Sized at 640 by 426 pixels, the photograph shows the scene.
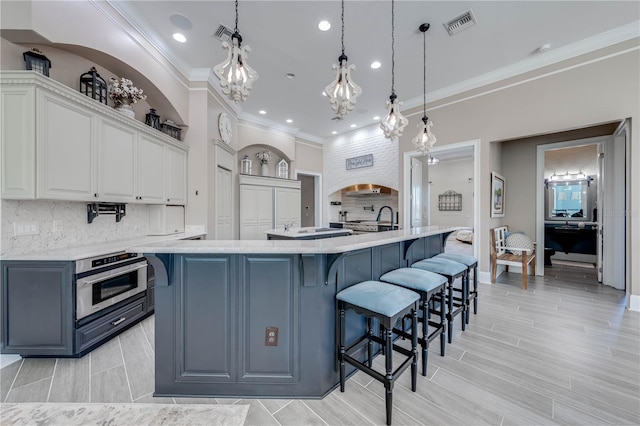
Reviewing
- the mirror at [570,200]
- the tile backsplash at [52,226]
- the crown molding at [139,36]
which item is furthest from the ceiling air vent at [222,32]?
the mirror at [570,200]

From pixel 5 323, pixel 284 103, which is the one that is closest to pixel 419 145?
pixel 284 103

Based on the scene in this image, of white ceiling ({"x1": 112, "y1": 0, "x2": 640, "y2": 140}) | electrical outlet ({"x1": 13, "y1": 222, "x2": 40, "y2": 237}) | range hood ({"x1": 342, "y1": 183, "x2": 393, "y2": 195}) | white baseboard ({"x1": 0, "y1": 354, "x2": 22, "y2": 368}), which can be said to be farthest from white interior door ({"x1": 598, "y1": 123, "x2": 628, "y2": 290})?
white baseboard ({"x1": 0, "y1": 354, "x2": 22, "y2": 368})

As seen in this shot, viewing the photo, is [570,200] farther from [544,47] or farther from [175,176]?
[175,176]

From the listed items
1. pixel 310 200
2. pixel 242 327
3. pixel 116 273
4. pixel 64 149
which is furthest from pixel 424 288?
pixel 310 200

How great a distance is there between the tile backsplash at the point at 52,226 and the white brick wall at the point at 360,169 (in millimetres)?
5276

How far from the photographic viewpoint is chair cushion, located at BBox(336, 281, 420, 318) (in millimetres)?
1506

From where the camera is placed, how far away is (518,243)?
14.2 feet

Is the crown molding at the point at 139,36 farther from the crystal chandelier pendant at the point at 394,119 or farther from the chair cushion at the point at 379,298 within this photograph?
the chair cushion at the point at 379,298

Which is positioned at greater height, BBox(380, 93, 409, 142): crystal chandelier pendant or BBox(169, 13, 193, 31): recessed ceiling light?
BBox(169, 13, 193, 31): recessed ceiling light

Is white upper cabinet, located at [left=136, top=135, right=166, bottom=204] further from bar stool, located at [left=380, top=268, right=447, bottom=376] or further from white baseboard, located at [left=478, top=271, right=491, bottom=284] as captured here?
white baseboard, located at [left=478, top=271, right=491, bottom=284]

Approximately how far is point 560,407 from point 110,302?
12.0ft

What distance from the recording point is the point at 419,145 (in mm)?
3109

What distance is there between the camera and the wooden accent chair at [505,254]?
3.90 m

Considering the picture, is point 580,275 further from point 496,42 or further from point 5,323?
point 5,323
